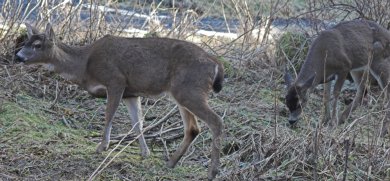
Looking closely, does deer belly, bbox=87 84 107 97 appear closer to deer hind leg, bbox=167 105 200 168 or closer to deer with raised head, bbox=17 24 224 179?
deer with raised head, bbox=17 24 224 179

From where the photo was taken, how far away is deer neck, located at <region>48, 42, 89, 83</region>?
8.66 metres

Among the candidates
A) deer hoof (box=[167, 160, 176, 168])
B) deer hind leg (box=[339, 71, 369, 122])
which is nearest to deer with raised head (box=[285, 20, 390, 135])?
deer hind leg (box=[339, 71, 369, 122])

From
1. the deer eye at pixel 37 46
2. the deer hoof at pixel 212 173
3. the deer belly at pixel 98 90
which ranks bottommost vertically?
the deer hoof at pixel 212 173

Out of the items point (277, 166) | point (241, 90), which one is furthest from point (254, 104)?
point (277, 166)

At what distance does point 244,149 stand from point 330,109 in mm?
2966

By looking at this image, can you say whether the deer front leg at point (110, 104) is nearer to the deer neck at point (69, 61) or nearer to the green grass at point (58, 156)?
the green grass at point (58, 156)

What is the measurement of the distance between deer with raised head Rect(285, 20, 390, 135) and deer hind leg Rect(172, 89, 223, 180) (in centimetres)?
279

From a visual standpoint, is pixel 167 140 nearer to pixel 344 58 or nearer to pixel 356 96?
pixel 356 96

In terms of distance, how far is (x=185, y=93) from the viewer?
800 centimetres

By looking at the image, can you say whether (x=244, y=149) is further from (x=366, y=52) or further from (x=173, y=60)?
(x=366, y=52)

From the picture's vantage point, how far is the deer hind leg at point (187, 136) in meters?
8.26

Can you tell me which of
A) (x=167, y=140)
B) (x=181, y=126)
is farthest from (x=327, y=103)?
(x=167, y=140)

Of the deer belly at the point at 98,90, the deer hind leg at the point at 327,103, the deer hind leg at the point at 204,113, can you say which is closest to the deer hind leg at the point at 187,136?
the deer hind leg at the point at 204,113

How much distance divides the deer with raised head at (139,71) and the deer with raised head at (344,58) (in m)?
2.55
